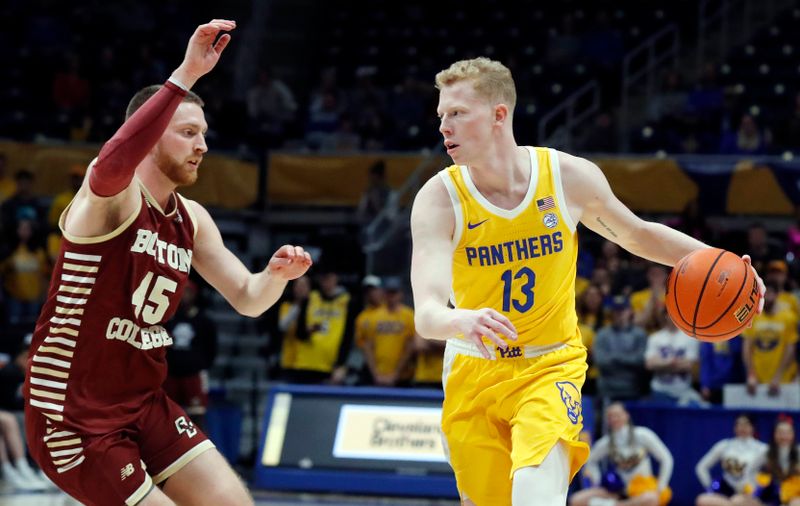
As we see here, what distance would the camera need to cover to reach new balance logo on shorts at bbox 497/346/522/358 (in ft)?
16.8

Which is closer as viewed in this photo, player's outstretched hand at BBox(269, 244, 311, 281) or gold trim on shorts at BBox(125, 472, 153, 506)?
gold trim on shorts at BBox(125, 472, 153, 506)

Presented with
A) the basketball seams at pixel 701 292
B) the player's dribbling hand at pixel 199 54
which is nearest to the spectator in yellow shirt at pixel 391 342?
the basketball seams at pixel 701 292

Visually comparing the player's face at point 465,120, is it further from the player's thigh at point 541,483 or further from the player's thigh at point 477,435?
the player's thigh at point 541,483

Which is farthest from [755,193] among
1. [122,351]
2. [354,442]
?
[122,351]

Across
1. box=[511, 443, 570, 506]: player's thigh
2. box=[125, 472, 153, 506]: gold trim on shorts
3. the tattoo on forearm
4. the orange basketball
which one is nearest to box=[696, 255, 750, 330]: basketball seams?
the orange basketball

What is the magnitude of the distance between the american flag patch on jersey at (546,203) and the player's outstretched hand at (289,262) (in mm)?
989

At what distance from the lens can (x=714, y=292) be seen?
5.16m

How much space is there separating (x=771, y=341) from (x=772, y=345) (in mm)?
41

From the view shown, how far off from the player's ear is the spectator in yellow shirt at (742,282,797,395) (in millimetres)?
7555

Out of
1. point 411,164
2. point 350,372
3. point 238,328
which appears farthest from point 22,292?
point 411,164

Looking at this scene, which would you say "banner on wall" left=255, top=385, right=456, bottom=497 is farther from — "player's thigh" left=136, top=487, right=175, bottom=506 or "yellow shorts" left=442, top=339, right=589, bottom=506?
"player's thigh" left=136, top=487, right=175, bottom=506

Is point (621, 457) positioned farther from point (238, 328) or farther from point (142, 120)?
point (142, 120)

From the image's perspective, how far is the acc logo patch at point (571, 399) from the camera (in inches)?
197

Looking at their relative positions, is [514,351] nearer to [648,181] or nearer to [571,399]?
[571,399]
